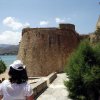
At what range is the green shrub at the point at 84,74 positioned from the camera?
511 inches

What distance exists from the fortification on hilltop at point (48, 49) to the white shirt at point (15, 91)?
79.6 ft

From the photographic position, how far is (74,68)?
13.5m

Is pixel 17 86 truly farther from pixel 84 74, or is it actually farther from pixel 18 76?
pixel 84 74

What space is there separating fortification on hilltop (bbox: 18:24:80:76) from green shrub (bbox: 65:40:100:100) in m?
14.4

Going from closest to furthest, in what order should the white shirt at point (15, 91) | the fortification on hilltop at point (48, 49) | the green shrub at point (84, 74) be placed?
the white shirt at point (15, 91)
the green shrub at point (84, 74)
the fortification on hilltop at point (48, 49)

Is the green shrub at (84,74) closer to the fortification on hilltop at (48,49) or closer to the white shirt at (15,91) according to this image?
the white shirt at (15,91)

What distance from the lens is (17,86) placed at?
13.0 ft

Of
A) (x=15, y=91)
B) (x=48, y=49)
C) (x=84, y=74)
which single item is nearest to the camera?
(x=15, y=91)

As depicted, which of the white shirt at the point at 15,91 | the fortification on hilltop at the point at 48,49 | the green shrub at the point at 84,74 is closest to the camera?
the white shirt at the point at 15,91

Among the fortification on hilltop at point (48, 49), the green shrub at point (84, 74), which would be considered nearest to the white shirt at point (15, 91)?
the green shrub at point (84, 74)

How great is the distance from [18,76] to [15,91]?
20 centimetres

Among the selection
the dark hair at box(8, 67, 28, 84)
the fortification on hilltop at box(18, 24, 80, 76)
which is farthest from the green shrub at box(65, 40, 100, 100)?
the fortification on hilltop at box(18, 24, 80, 76)

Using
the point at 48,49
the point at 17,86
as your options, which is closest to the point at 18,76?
the point at 17,86

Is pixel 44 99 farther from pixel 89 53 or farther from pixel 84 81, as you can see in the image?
pixel 89 53
